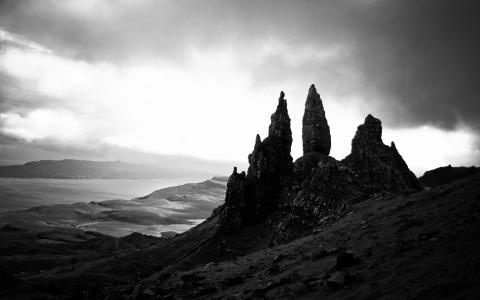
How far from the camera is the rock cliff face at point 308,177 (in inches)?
2970

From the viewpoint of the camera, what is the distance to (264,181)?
113250 mm

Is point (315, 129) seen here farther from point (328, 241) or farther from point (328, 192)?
point (328, 241)

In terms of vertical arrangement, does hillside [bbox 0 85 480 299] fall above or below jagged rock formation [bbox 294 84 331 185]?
below

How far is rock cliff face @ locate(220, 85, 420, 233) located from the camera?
75438 millimetres

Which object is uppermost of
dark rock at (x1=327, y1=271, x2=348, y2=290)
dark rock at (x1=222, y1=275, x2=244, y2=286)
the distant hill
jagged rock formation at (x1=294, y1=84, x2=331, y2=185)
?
jagged rock formation at (x1=294, y1=84, x2=331, y2=185)

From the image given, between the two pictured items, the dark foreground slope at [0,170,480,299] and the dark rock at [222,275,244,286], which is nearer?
the dark foreground slope at [0,170,480,299]

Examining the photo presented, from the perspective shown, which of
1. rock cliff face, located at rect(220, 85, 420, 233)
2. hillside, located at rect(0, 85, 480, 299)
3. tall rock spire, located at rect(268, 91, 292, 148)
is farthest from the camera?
tall rock spire, located at rect(268, 91, 292, 148)

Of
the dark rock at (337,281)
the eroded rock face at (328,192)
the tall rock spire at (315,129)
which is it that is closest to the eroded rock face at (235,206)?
the eroded rock face at (328,192)

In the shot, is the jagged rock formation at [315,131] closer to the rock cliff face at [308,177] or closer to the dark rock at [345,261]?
the rock cliff face at [308,177]

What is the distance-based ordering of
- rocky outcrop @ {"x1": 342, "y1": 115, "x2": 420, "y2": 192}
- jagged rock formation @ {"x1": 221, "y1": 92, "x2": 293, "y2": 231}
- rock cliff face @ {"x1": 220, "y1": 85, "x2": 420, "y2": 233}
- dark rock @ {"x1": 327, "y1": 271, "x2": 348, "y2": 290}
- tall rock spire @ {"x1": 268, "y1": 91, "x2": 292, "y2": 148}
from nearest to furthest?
dark rock @ {"x1": 327, "y1": 271, "x2": 348, "y2": 290} → rock cliff face @ {"x1": 220, "y1": 85, "x2": 420, "y2": 233} → rocky outcrop @ {"x1": 342, "y1": 115, "x2": 420, "y2": 192} → jagged rock formation @ {"x1": 221, "y1": 92, "x2": 293, "y2": 231} → tall rock spire @ {"x1": 268, "y1": 91, "x2": 292, "y2": 148}

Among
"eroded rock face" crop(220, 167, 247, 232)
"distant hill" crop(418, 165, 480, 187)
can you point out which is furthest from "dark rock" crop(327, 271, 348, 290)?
"distant hill" crop(418, 165, 480, 187)

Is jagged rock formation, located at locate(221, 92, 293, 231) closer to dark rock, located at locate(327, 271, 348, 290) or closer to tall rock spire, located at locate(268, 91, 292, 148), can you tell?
tall rock spire, located at locate(268, 91, 292, 148)

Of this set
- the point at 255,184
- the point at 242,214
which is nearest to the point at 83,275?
the point at 242,214

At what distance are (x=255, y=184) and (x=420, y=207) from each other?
76939mm
